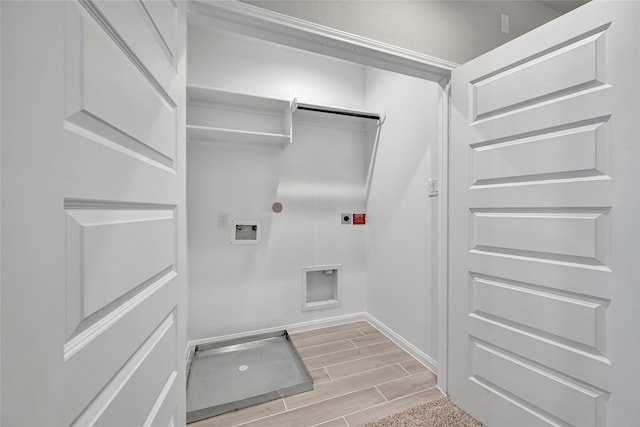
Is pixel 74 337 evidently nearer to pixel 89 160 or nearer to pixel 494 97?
pixel 89 160

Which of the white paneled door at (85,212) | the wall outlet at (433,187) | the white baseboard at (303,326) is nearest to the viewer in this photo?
the white paneled door at (85,212)

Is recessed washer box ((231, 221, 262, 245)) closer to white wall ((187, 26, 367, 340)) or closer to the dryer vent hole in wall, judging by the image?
white wall ((187, 26, 367, 340))

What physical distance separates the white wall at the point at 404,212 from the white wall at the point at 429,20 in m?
0.33

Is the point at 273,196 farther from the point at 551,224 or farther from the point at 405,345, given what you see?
the point at 551,224

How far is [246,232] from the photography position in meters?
2.28

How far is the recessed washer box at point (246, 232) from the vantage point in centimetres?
224

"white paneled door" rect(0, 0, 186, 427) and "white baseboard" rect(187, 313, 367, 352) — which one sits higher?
"white paneled door" rect(0, 0, 186, 427)

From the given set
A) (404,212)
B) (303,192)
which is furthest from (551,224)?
(303,192)

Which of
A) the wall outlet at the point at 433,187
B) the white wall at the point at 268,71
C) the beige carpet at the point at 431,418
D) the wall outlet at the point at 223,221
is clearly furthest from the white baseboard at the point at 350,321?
the white wall at the point at 268,71

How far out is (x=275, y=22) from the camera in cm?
116

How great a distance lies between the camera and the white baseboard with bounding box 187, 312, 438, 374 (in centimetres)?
192

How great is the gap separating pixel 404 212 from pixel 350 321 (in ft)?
4.30

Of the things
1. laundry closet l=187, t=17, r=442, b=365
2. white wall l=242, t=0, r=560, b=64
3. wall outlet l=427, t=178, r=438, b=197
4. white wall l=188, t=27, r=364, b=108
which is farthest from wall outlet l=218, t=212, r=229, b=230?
wall outlet l=427, t=178, r=438, b=197

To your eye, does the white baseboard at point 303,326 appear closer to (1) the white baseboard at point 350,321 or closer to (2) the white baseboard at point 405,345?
(1) the white baseboard at point 350,321
